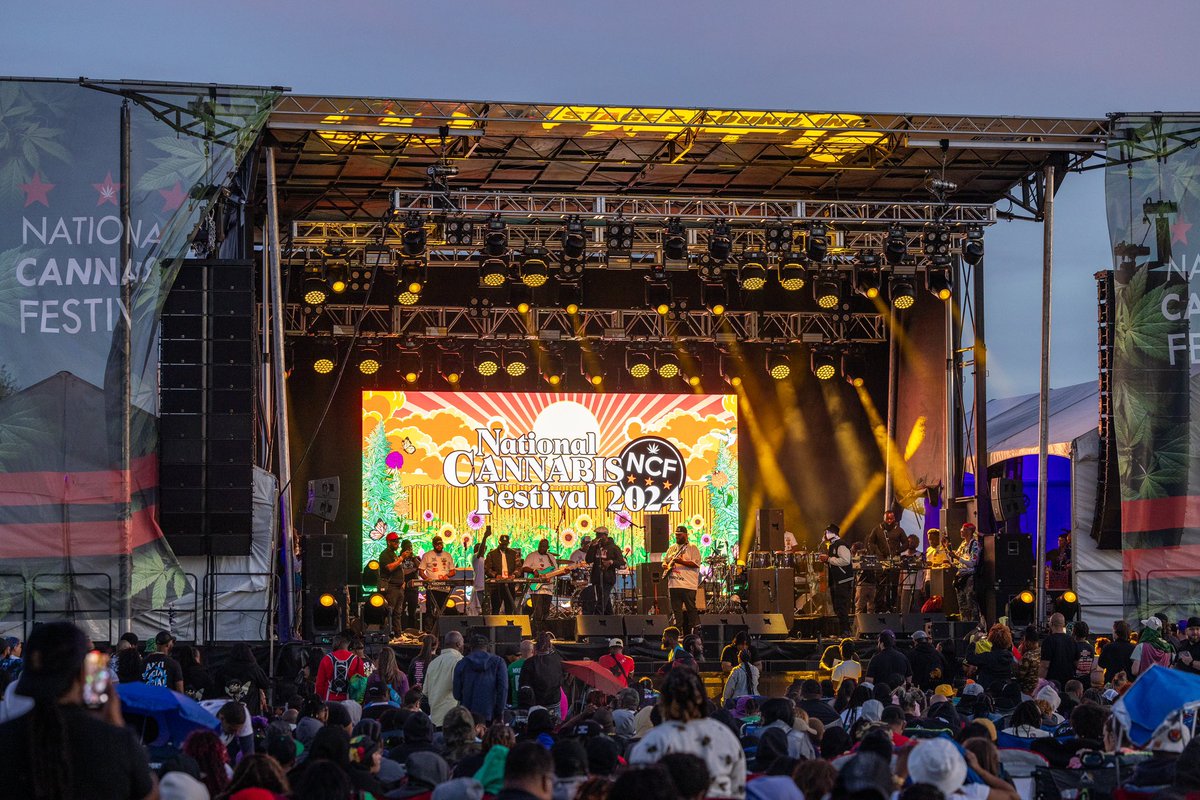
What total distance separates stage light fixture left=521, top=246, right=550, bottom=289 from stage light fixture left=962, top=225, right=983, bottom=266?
5547 mm

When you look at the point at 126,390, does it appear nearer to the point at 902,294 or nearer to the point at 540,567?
the point at 540,567

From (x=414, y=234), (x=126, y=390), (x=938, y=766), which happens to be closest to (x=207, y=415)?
(x=126, y=390)

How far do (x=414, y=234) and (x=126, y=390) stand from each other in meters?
4.40

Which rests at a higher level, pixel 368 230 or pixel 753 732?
pixel 368 230

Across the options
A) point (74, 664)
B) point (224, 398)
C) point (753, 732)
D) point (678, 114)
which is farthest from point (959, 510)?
point (74, 664)

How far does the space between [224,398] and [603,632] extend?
17.1 ft

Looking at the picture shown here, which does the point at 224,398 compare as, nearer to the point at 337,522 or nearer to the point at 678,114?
the point at 678,114

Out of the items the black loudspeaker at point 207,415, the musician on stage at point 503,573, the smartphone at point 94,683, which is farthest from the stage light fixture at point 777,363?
the smartphone at point 94,683

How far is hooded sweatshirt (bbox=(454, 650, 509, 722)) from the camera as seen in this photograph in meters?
10.8

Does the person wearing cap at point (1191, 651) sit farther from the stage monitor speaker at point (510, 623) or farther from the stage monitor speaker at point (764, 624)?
the stage monitor speaker at point (510, 623)

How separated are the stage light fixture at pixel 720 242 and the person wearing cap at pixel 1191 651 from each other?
774 cm

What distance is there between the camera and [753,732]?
791cm

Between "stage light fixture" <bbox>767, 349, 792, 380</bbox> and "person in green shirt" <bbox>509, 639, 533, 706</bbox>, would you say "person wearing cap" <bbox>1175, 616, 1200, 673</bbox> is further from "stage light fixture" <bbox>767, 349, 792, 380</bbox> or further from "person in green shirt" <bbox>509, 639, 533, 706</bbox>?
"stage light fixture" <bbox>767, 349, 792, 380</bbox>

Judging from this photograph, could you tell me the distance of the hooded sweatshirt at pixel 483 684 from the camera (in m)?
10.8
